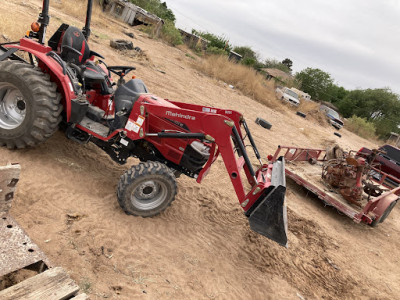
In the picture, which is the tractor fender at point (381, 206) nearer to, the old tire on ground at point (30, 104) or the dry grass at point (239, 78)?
the old tire on ground at point (30, 104)

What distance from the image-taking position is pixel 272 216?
12.2ft

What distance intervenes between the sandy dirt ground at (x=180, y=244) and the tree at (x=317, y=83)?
34302mm

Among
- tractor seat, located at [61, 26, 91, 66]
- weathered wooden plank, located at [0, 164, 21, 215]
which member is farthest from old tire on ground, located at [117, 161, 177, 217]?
tractor seat, located at [61, 26, 91, 66]

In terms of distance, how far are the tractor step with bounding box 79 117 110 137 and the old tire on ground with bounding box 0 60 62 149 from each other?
32 centimetres

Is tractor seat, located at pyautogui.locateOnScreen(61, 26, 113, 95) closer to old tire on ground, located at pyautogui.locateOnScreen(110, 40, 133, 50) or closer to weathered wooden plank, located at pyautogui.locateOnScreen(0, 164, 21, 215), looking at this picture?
weathered wooden plank, located at pyautogui.locateOnScreen(0, 164, 21, 215)

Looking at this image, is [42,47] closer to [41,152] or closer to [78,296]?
[41,152]

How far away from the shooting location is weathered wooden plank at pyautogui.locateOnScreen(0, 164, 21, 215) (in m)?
2.42

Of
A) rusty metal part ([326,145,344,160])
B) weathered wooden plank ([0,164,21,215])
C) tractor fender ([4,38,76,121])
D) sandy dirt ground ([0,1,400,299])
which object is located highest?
rusty metal part ([326,145,344,160])

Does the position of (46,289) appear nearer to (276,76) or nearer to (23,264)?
(23,264)

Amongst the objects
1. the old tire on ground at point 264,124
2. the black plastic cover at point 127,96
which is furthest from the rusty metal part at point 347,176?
the old tire on ground at point 264,124

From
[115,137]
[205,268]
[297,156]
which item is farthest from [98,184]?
[297,156]

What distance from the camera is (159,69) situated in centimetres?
1415

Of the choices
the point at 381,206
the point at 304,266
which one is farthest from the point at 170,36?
the point at 304,266

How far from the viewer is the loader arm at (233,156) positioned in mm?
3709
